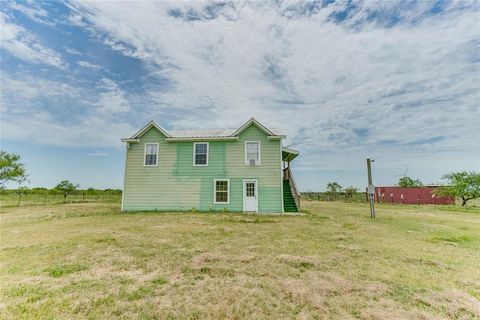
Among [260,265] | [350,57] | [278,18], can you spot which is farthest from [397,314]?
[350,57]

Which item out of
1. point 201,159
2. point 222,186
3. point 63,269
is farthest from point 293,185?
point 63,269

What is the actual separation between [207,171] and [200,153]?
1363 millimetres

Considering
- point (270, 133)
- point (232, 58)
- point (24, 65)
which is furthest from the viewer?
point (232, 58)

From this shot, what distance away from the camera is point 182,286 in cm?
370

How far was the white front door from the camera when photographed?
14.2 m

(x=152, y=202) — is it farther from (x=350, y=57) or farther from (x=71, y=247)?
(x=350, y=57)

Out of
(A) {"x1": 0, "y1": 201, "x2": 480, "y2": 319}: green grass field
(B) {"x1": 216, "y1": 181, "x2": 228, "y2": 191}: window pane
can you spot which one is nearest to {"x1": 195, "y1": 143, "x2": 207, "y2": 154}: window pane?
(B) {"x1": 216, "y1": 181, "x2": 228, "y2": 191}: window pane

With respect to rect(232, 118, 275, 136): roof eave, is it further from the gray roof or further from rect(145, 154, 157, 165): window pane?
rect(145, 154, 157, 165): window pane

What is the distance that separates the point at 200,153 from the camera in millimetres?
15320

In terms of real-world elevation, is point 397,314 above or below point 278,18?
below

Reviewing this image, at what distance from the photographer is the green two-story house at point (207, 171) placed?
14391 mm

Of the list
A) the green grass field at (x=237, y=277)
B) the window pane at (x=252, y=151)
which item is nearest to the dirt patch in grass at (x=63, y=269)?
the green grass field at (x=237, y=277)

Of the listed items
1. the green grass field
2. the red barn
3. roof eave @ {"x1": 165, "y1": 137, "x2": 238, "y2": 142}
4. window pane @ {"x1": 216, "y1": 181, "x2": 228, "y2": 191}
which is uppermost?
roof eave @ {"x1": 165, "y1": 137, "x2": 238, "y2": 142}

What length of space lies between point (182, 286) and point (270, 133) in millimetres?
11925
